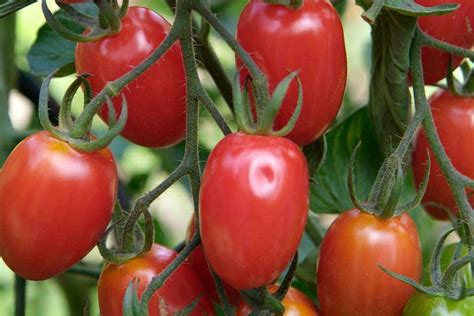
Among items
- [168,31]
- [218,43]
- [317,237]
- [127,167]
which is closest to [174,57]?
[168,31]

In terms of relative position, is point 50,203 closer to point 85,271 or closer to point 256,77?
point 256,77

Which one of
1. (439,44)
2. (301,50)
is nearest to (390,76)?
(439,44)

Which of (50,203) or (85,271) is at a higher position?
(50,203)

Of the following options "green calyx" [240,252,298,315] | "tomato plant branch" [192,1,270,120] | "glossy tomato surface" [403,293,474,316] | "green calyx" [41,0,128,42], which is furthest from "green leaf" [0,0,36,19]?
"glossy tomato surface" [403,293,474,316]

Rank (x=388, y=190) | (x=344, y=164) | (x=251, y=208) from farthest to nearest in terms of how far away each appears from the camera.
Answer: (x=344, y=164), (x=388, y=190), (x=251, y=208)

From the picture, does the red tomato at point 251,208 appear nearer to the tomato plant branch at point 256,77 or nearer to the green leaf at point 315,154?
the tomato plant branch at point 256,77

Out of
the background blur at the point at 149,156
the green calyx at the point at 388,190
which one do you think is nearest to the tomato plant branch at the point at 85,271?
the background blur at the point at 149,156

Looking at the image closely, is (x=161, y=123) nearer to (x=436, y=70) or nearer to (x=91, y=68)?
(x=91, y=68)

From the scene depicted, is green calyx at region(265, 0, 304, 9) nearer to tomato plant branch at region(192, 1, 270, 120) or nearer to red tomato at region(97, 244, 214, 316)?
tomato plant branch at region(192, 1, 270, 120)
